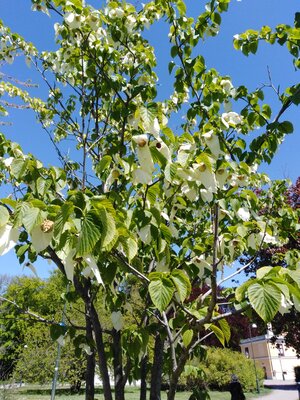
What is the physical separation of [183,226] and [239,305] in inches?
50.8

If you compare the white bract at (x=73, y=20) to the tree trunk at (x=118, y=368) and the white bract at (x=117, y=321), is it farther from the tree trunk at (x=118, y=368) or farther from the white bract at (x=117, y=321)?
the tree trunk at (x=118, y=368)

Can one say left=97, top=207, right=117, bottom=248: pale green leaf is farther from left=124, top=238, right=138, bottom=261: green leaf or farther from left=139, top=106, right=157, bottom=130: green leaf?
left=139, top=106, right=157, bottom=130: green leaf

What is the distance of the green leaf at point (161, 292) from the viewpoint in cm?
104

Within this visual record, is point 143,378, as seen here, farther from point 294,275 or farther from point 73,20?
point 73,20

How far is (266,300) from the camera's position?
0.92 meters

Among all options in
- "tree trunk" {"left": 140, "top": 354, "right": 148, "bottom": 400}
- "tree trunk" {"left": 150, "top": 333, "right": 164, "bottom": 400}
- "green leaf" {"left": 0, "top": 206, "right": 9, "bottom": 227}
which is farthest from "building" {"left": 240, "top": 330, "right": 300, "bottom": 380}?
"green leaf" {"left": 0, "top": 206, "right": 9, "bottom": 227}

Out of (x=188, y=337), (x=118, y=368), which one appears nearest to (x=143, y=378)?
(x=118, y=368)

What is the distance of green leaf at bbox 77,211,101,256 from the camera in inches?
31.7

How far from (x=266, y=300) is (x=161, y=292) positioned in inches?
11.8

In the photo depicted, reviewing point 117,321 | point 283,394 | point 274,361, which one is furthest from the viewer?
point 274,361

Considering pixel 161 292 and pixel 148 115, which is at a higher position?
pixel 148 115

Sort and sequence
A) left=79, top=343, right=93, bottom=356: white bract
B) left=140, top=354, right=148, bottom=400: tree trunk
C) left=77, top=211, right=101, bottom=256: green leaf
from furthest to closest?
1. left=140, top=354, right=148, bottom=400: tree trunk
2. left=79, top=343, right=93, bottom=356: white bract
3. left=77, top=211, right=101, bottom=256: green leaf

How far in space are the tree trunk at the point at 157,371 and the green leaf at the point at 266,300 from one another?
4.82 ft

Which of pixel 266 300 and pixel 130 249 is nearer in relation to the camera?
pixel 266 300
